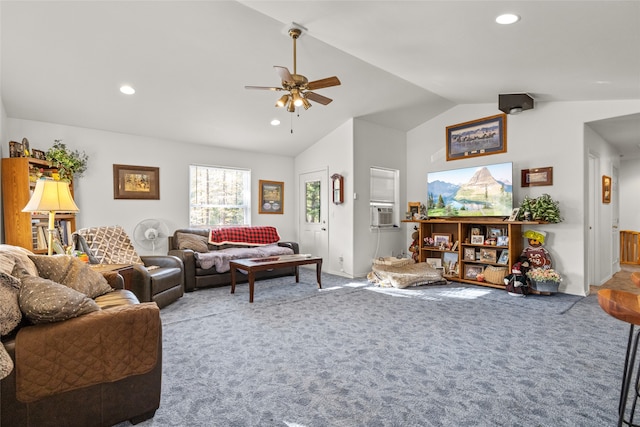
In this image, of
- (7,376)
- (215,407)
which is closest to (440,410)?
(215,407)

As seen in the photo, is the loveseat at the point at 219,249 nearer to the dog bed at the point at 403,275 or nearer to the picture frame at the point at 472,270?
the dog bed at the point at 403,275

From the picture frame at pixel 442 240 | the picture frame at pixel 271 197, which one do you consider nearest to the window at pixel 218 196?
the picture frame at pixel 271 197

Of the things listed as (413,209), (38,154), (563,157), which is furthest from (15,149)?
(563,157)

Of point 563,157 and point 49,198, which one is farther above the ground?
point 563,157

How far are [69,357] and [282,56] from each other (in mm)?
3390

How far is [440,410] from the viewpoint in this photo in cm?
188

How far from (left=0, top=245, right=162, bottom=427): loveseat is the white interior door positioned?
4.49 metres

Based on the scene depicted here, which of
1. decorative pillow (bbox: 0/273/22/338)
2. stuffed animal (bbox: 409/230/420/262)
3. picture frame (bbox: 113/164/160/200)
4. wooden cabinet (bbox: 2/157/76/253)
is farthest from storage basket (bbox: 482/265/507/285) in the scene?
wooden cabinet (bbox: 2/157/76/253)

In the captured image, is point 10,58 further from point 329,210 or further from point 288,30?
point 329,210

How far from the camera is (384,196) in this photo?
20.4 ft

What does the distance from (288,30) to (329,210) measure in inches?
133

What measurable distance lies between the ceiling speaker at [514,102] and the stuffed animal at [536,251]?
1723 mm

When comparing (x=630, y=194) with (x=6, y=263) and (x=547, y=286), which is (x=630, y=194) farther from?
(x=6, y=263)

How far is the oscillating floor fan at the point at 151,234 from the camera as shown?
4992 mm
